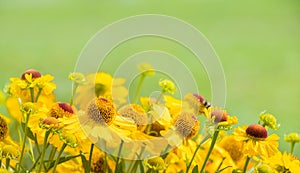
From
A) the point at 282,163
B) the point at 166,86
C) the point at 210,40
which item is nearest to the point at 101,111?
the point at 166,86

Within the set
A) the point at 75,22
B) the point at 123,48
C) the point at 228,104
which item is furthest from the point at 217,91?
the point at 75,22

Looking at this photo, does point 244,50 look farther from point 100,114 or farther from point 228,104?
point 100,114

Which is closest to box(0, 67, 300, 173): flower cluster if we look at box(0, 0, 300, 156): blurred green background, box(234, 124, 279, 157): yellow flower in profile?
box(234, 124, 279, 157): yellow flower in profile

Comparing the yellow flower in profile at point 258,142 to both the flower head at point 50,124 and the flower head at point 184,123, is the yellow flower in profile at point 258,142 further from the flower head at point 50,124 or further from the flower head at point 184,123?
the flower head at point 50,124

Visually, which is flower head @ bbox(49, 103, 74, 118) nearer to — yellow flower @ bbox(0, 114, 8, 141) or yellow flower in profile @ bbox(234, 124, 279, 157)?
yellow flower @ bbox(0, 114, 8, 141)

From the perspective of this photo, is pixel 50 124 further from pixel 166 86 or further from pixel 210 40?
pixel 210 40
